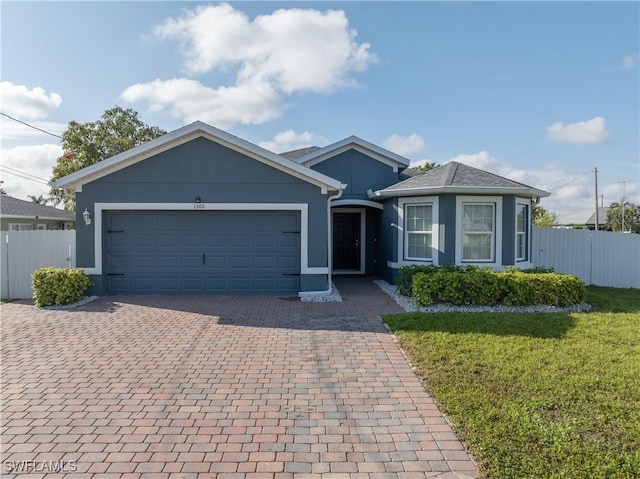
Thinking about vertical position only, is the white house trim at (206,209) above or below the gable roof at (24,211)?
below

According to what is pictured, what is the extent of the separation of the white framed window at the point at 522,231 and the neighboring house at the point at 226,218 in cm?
50

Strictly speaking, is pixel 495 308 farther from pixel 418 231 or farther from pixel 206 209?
pixel 206 209

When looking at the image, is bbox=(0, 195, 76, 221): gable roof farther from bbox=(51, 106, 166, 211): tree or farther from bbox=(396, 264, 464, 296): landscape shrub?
bbox=(396, 264, 464, 296): landscape shrub

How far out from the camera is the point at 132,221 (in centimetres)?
1047

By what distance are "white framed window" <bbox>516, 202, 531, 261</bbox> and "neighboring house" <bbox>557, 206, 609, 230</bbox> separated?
143 feet

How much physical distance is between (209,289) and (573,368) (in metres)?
8.44

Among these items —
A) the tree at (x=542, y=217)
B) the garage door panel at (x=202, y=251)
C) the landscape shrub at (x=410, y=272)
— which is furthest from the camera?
the tree at (x=542, y=217)

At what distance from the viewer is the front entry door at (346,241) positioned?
15.0 metres

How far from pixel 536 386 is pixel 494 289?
4.50 m

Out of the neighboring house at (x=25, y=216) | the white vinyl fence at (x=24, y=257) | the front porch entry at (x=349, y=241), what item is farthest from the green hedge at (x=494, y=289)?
the neighboring house at (x=25, y=216)

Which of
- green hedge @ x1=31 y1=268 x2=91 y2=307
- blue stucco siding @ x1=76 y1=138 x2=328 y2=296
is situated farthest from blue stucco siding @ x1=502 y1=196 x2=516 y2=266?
green hedge @ x1=31 y1=268 x2=91 y2=307

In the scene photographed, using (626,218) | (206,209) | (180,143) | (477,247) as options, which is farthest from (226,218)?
(626,218)

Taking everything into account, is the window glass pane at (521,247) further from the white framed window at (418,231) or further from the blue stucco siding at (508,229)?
the white framed window at (418,231)

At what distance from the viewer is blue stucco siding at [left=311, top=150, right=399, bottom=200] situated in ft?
46.0
